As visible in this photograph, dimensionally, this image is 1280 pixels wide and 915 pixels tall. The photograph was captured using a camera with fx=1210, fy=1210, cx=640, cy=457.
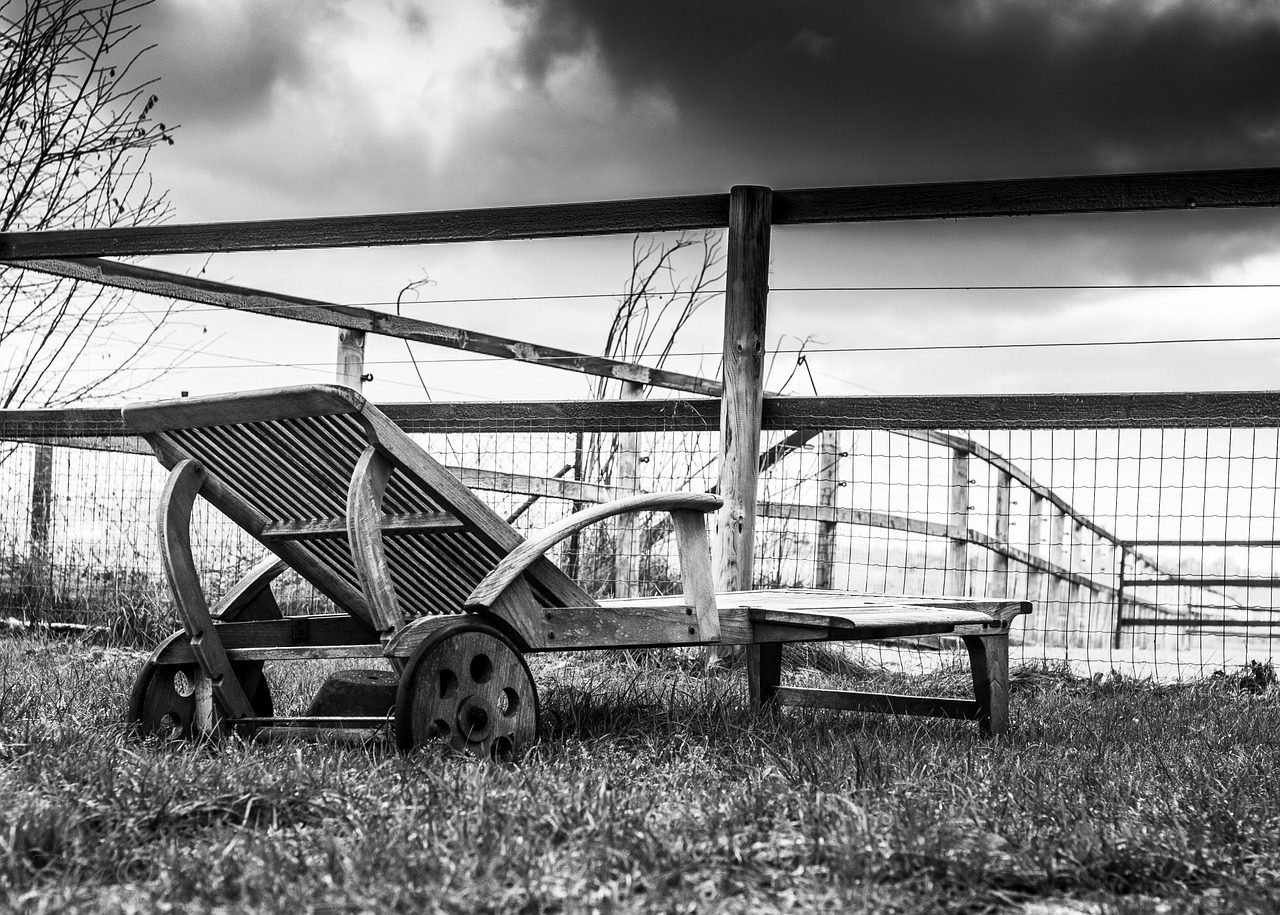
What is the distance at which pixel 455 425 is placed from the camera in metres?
4.99

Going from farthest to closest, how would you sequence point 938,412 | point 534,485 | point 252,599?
1. point 534,485
2. point 938,412
3. point 252,599

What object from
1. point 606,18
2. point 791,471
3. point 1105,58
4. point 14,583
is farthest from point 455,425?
point 1105,58

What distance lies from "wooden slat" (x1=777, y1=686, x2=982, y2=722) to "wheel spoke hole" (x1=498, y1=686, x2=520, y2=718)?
132 centimetres

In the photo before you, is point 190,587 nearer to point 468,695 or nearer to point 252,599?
point 252,599

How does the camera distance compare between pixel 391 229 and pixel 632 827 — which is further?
pixel 391 229

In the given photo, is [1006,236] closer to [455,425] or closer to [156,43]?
[455,425]

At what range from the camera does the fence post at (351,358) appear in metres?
6.06

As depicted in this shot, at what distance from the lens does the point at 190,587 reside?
9.27 ft

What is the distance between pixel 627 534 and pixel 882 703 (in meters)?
2.30

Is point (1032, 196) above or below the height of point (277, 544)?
above

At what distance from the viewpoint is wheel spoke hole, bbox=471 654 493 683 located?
8.50 ft

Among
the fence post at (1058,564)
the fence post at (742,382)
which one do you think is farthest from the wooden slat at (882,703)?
the fence post at (1058,564)

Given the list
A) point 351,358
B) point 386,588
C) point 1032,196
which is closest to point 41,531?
point 351,358

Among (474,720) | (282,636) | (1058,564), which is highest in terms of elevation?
(1058,564)
